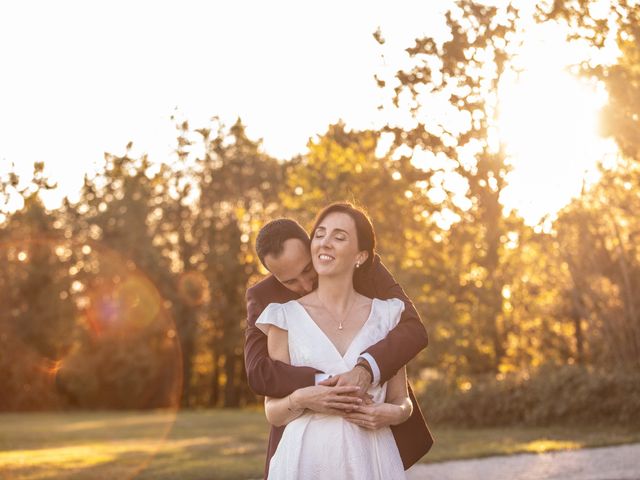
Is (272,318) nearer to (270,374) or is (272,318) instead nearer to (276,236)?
(270,374)

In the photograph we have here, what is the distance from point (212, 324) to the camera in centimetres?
4581

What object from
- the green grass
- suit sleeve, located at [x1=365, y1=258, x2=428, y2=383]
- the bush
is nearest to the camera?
suit sleeve, located at [x1=365, y1=258, x2=428, y2=383]

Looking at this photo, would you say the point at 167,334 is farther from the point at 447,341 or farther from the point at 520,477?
the point at 520,477

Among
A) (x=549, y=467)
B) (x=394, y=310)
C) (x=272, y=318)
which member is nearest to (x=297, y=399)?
(x=272, y=318)

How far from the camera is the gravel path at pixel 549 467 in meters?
11.0

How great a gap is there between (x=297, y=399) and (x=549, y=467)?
8620 mm

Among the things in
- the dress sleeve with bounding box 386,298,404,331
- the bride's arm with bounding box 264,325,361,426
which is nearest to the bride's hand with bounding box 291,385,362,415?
the bride's arm with bounding box 264,325,361,426

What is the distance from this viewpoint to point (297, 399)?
3.93m

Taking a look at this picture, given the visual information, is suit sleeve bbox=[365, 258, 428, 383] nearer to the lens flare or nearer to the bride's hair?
the bride's hair

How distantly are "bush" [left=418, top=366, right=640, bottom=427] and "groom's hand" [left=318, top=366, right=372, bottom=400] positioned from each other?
14.1m

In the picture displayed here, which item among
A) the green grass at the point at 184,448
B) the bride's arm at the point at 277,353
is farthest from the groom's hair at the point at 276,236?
the green grass at the point at 184,448

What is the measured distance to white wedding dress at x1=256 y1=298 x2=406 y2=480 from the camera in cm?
396

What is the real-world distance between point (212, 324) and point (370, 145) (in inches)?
1098

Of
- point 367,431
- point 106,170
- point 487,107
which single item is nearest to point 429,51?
point 487,107
